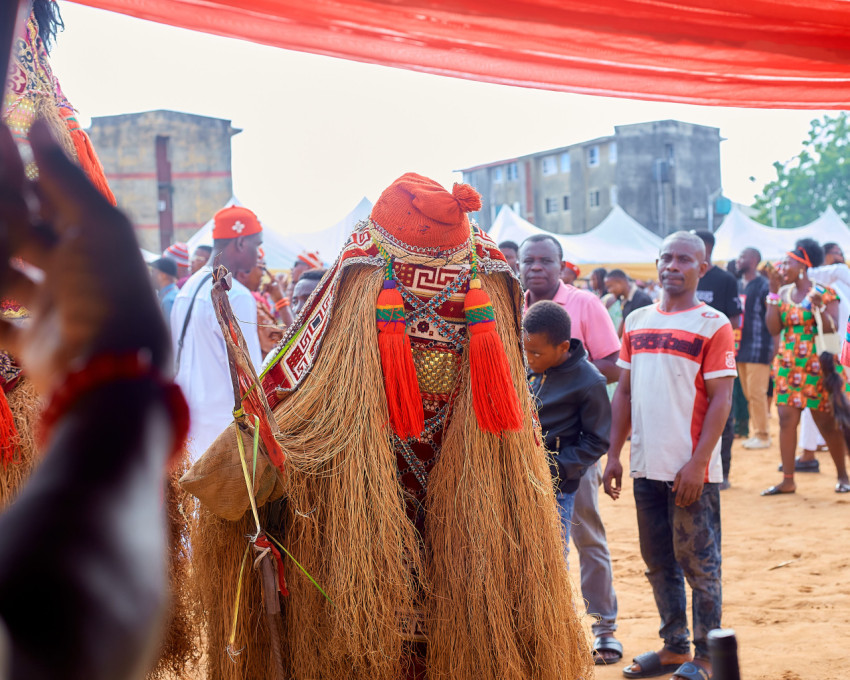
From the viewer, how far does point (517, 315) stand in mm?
3037

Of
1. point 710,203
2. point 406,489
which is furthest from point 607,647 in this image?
point 710,203

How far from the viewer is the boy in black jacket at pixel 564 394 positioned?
3.93 m

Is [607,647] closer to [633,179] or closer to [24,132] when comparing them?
[24,132]

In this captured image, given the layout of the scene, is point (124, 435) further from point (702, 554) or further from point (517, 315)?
point (702, 554)

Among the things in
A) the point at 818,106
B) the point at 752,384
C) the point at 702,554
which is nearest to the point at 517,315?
the point at 818,106

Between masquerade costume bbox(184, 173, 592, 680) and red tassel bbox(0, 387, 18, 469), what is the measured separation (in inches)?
21.9

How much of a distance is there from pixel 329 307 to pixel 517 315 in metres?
0.73

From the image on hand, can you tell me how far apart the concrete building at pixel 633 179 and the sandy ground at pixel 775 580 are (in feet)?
130

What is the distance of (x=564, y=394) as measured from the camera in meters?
3.96

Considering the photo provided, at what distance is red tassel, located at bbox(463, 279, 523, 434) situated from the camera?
269cm

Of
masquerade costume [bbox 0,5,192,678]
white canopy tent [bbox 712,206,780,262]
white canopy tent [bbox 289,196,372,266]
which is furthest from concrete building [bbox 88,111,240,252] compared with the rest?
masquerade costume [bbox 0,5,192,678]

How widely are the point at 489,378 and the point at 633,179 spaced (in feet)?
150

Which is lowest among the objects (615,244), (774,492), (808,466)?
(774,492)

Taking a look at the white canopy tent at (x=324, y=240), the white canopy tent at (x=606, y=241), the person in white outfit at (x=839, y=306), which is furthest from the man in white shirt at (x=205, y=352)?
the white canopy tent at (x=606, y=241)
